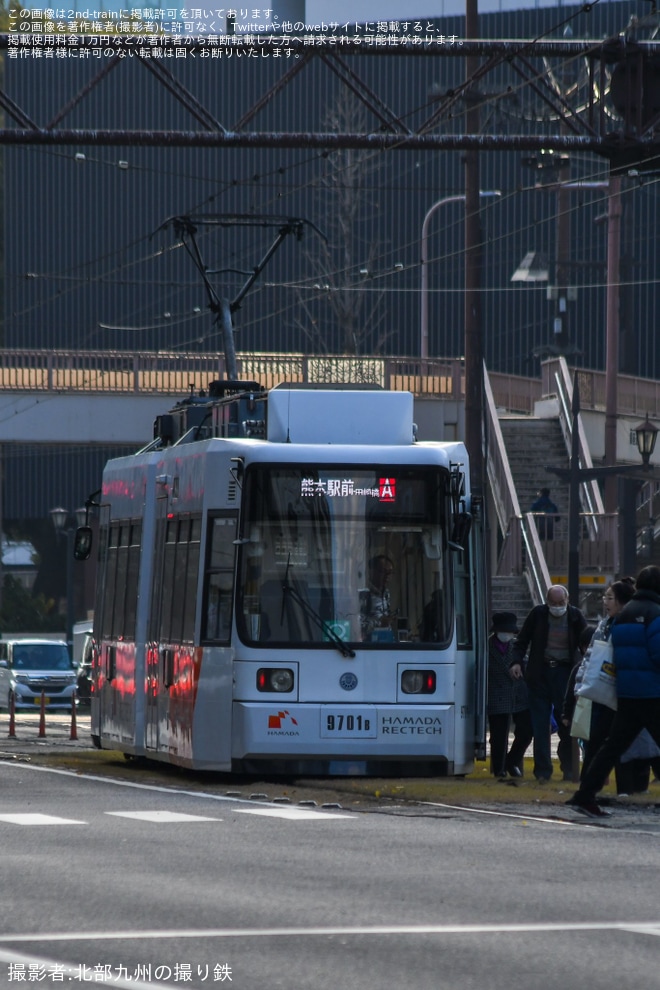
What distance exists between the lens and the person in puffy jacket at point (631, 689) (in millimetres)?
14055

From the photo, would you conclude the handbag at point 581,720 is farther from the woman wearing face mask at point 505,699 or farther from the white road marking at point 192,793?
the woman wearing face mask at point 505,699

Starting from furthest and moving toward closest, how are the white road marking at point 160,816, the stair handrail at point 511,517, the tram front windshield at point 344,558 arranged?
the stair handrail at point 511,517
the tram front windshield at point 344,558
the white road marking at point 160,816

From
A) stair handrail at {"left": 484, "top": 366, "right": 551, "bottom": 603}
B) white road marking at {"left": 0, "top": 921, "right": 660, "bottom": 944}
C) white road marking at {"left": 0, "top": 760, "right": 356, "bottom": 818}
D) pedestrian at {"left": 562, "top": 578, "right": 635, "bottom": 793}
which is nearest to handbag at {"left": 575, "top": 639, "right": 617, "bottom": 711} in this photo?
pedestrian at {"left": 562, "top": 578, "right": 635, "bottom": 793}

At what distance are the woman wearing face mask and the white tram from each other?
39cm

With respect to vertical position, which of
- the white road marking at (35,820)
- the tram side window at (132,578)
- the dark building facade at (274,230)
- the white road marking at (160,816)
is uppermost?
the dark building facade at (274,230)

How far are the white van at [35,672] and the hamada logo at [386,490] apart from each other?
2773cm

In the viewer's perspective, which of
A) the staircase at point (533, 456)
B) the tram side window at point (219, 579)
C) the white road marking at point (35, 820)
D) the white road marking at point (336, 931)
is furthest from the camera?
the staircase at point (533, 456)

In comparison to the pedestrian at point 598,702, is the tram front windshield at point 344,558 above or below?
above

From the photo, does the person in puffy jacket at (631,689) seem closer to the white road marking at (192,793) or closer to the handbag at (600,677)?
the handbag at (600,677)

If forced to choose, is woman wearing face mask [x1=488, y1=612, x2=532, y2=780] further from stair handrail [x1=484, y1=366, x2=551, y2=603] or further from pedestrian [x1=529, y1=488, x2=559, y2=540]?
pedestrian [x1=529, y1=488, x2=559, y2=540]

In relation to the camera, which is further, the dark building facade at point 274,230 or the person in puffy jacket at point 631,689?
the dark building facade at point 274,230

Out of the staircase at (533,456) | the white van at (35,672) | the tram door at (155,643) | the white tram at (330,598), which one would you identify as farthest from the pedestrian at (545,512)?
the white tram at (330,598)

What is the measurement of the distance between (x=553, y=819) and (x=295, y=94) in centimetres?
5525

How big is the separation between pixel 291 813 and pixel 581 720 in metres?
2.44
